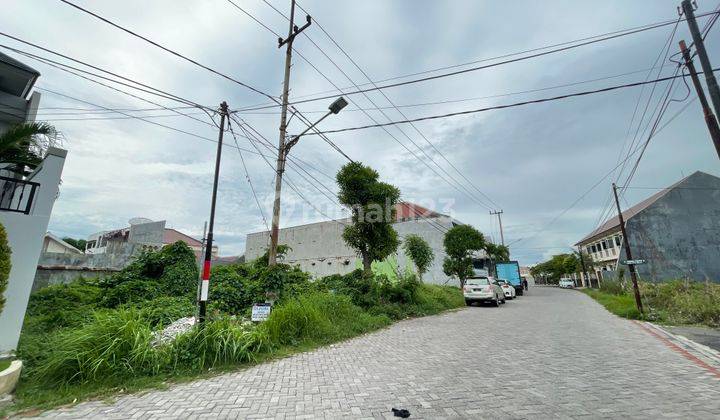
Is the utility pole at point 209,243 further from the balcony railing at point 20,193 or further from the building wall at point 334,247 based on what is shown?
the building wall at point 334,247

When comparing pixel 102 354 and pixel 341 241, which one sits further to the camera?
pixel 341 241

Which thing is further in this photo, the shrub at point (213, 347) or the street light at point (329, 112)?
the street light at point (329, 112)

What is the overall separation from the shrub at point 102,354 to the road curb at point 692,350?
972cm

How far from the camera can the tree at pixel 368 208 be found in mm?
→ 14086

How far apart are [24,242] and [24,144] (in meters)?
2.33

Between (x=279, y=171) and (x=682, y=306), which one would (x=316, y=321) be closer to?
(x=279, y=171)

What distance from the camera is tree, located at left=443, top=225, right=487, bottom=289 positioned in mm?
25500

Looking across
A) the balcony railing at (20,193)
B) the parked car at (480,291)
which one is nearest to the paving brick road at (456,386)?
the balcony railing at (20,193)

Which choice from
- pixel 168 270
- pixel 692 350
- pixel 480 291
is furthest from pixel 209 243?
pixel 480 291

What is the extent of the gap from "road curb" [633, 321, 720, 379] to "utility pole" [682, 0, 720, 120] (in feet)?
17.0

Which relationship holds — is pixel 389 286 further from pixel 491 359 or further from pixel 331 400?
pixel 331 400

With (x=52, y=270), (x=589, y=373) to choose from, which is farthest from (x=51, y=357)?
(x=52, y=270)

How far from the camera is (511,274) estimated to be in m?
32.5

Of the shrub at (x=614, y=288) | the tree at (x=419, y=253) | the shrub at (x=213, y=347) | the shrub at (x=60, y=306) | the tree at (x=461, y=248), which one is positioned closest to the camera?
the shrub at (x=213, y=347)
